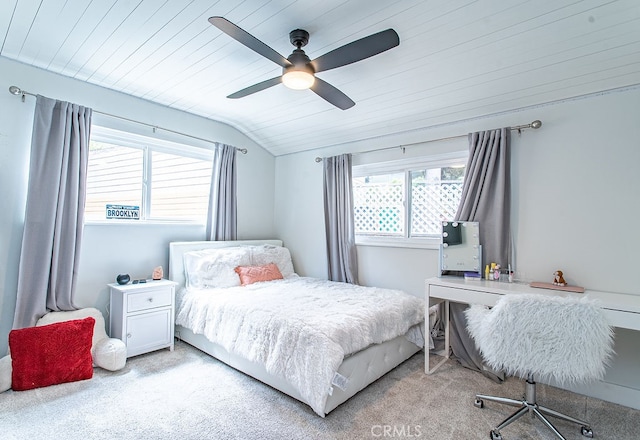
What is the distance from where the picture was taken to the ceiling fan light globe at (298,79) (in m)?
1.98

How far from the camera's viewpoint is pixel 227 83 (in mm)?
2826

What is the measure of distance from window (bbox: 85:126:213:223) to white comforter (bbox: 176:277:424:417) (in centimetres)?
99

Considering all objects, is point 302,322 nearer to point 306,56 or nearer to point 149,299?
point 149,299

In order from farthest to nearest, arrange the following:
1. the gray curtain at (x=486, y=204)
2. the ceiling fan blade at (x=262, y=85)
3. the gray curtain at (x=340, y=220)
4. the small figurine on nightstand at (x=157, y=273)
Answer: the gray curtain at (x=340, y=220), the small figurine on nightstand at (x=157, y=273), the gray curtain at (x=486, y=204), the ceiling fan blade at (x=262, y=85)

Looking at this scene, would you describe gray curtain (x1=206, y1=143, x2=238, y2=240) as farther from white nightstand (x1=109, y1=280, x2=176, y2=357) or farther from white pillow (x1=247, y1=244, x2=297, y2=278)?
white nightstand (x1=109, y1=280, x2=176, y2=357)

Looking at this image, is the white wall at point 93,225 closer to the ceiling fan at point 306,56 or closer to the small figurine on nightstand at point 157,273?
the small figurine on nightstand at point 157,273

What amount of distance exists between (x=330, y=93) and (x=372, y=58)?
42 cm

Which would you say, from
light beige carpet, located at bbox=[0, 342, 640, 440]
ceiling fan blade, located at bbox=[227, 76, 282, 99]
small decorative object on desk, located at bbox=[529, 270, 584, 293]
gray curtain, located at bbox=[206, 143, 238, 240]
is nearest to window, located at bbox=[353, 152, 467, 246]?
small decorative object on desk, located at bbox=[529, 270, 584, 293]

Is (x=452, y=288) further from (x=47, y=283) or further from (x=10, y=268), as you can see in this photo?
(x=10, y=268)

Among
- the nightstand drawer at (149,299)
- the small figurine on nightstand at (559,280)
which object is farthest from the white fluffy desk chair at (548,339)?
the nightstand drawer at (149,299)

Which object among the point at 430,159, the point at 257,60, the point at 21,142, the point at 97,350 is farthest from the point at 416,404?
the point at 21,142

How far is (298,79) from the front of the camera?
2.03m

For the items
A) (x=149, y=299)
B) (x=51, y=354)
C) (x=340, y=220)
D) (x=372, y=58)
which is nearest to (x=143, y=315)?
(x=149, y=299)

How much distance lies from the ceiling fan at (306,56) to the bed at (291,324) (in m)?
1.61
